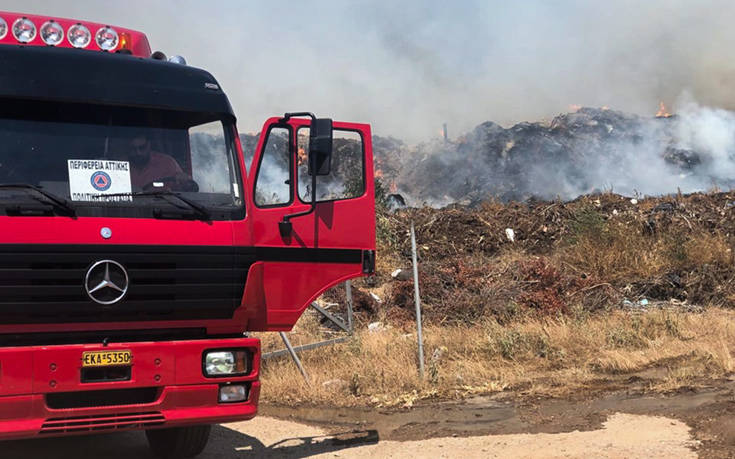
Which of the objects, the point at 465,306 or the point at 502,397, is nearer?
the point at 502,397

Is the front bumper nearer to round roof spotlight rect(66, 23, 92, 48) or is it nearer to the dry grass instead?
round roof spotlight rect(66, 23, 92, 48)

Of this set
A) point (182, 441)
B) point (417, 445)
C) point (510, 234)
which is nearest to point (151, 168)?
point (182, 441)

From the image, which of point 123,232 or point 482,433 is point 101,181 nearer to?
point 123,232

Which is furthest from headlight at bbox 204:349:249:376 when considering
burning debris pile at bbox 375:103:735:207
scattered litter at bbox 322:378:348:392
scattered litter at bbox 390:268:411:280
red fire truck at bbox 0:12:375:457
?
burning debris pile at bbox 375:103:735:207

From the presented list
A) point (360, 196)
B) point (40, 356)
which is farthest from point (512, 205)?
point (40, 356)

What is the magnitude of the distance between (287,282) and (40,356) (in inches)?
78.4

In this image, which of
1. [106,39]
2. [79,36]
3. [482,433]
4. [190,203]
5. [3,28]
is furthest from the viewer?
[482,433]

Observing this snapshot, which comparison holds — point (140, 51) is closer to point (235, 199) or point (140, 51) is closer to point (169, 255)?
point (235, 199)

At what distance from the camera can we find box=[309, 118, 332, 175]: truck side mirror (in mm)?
5258

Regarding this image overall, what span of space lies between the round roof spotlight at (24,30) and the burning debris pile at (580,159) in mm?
19098

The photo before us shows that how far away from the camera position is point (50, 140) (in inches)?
182

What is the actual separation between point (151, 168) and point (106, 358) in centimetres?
122

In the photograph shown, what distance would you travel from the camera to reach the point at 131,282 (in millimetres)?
4445

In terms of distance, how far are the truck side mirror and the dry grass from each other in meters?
2.85
